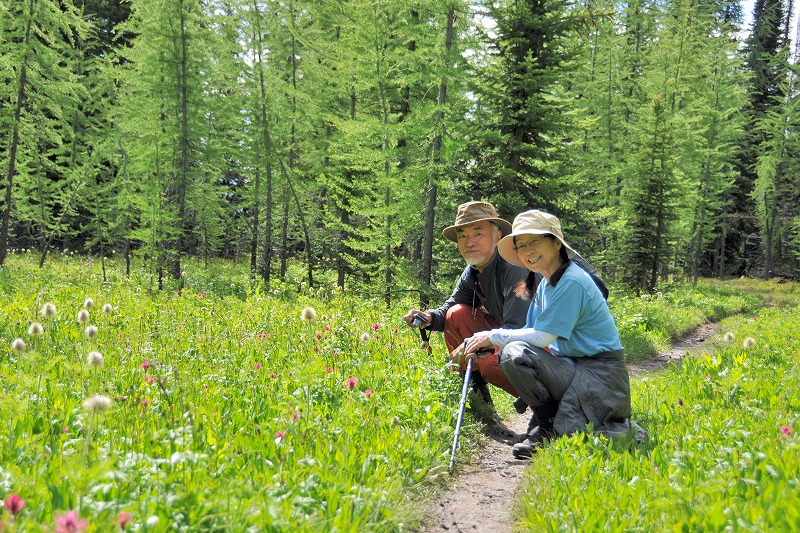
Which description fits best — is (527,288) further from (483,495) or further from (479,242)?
(483,495)

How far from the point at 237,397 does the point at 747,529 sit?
10.9 ft

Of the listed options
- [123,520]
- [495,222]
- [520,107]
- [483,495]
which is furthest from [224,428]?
[520,107]

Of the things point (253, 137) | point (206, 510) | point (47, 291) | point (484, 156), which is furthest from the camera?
point (253, 137)

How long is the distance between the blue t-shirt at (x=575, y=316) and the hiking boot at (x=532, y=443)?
26.0 inches

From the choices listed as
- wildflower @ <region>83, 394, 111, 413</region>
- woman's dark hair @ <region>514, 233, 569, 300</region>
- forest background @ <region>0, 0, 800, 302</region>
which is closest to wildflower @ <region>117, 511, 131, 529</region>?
wildflower @ <region>83, 394, 111, 413</region>

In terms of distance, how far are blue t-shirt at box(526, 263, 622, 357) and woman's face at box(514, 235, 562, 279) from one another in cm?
14

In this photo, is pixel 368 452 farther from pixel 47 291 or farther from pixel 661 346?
pixel 661 346

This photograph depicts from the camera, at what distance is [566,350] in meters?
4.50

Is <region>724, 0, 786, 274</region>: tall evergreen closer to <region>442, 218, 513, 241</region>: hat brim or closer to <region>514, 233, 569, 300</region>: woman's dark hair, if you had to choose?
<region>442, 218, 513, 241</region>: hat brim

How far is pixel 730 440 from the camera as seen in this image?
3.21 m

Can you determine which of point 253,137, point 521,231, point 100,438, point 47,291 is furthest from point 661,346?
point 253,137

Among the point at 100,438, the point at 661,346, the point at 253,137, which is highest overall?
the point at 253,137

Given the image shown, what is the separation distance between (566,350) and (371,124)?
9334 millimetres

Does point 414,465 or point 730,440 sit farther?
point 414,465
